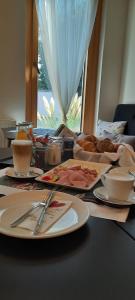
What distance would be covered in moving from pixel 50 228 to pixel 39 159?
61 cm

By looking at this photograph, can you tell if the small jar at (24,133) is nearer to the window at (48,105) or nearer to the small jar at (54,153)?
the small jar at (54,153)

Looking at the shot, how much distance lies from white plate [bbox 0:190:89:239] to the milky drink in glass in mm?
251

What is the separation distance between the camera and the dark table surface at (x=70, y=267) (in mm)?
404

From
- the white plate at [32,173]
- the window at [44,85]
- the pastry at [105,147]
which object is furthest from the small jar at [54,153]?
the window at [44,85]

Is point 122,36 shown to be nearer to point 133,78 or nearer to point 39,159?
point 133,78

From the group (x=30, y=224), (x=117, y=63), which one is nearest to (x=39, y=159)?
(x=30, y=224)

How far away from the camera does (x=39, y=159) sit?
1.18 meters

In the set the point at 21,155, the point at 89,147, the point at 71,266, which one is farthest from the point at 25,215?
the point at 89,147

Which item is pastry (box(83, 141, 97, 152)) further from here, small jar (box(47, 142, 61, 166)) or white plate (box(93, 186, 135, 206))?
white plate (box(93, 186, 135, 206))

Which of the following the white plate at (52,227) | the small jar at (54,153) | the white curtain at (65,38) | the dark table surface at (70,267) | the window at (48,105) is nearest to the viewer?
the dark table surface at (70,267)

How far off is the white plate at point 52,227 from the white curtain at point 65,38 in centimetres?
276

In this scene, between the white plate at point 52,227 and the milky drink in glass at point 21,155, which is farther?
the milky drink in glass at point 21,155

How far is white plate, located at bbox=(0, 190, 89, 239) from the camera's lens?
0.55 meters

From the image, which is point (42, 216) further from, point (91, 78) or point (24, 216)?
point (91, 78)
